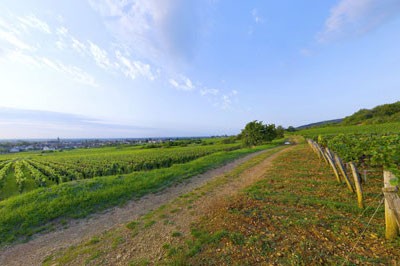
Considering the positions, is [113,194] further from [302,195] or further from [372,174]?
[372,174]

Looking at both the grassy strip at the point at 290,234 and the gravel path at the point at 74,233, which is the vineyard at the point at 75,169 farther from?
the grassy strip at the point at 290,234

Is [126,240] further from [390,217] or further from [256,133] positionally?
[256,133]

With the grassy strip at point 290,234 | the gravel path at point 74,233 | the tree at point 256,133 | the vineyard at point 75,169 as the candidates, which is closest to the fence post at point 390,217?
the grassy strip at point 290,234

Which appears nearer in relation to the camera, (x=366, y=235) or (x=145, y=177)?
(x=366, y=235)

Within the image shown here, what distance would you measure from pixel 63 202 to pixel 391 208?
11592mm

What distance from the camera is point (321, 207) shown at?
17.1ft

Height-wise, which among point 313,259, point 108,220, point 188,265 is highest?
point 313,259

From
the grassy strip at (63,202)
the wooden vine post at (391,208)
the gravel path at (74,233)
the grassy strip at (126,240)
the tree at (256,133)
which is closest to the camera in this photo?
the wooden vine post at (391,208)

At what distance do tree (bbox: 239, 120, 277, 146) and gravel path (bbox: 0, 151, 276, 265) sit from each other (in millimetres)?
38146

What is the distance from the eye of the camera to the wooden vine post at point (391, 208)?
123 inches

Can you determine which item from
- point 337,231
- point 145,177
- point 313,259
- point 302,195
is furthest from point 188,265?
point 145,177

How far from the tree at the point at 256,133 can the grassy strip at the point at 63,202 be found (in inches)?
1410

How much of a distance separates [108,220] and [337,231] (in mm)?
7486

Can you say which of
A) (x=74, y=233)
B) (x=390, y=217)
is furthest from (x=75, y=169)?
(x=390, y=217)
